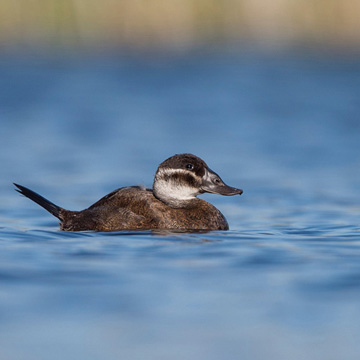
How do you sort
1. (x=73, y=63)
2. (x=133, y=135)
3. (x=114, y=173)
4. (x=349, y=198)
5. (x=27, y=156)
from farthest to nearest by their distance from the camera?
(x=73, y=63) → (x=133, y=135) → (x=27, y=156) → (x=114, y=173) → (x=349, y=198)

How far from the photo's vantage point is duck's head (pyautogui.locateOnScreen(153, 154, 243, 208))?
830 centimetres

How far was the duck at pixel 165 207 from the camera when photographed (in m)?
8.09

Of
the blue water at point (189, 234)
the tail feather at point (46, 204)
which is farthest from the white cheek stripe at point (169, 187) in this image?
the tail feather at point (46, 204)

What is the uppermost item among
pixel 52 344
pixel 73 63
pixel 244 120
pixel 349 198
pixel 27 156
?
pixel 73 63

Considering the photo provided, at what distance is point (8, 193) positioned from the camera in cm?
1088

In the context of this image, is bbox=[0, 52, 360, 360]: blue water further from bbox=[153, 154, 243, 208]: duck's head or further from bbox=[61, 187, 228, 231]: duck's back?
bbox=[153, 154, 243, 208]: duck's head

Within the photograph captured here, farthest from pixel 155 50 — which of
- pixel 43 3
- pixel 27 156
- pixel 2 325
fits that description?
pixel 2 325

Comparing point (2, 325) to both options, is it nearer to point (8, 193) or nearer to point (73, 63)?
point (8, 193)

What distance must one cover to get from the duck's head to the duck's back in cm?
10

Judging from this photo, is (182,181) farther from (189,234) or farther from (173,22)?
(173,22)

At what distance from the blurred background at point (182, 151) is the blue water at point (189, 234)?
0.02m

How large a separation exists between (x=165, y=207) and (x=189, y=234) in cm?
52

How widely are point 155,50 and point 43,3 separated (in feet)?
13.2

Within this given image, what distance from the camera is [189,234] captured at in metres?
7.87
